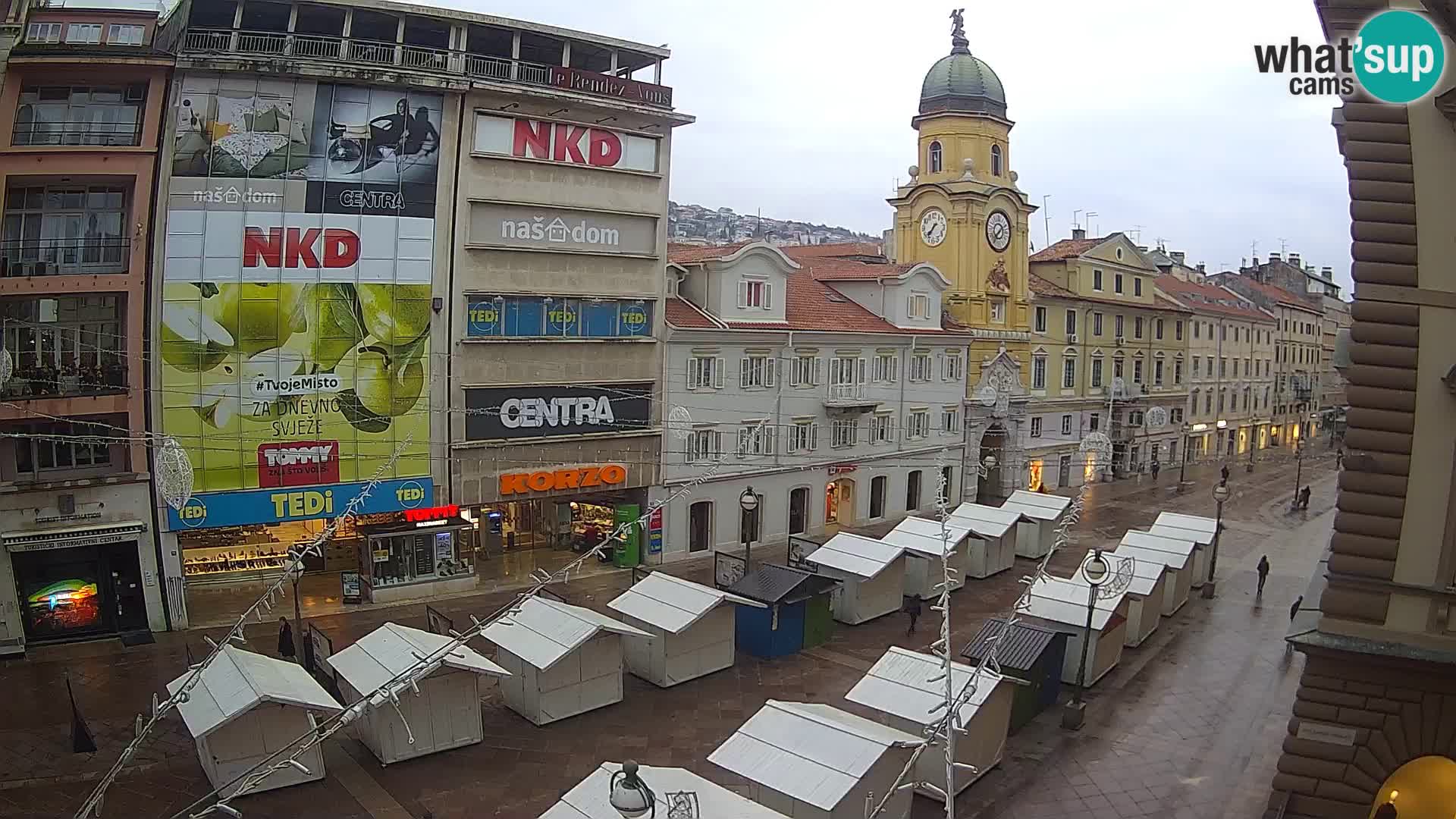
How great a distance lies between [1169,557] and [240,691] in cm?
2443

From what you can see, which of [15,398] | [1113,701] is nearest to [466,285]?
[15,398]

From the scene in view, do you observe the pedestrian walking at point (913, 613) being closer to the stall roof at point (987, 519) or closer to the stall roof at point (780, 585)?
the stall roof at point (780, 585)

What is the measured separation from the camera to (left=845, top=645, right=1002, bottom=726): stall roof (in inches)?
682

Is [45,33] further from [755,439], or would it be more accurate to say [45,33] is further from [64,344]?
[755,439]

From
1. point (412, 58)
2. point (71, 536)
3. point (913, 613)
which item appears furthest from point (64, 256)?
point (913, 613)

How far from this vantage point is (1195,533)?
31250mm

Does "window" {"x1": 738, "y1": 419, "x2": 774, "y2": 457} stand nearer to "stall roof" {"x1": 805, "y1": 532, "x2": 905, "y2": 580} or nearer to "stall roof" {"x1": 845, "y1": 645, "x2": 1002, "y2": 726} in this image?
"stall roof" {"x1": 805, "y1": 532, "x2": 905, "y2": 580}

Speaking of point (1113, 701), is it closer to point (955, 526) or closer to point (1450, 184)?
point (955, 526)

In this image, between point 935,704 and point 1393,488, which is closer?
point 1393,488

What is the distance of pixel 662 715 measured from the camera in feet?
69.7

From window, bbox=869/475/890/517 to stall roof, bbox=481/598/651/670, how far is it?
22610mm

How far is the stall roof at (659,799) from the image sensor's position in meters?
12.8

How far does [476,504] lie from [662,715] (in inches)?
495

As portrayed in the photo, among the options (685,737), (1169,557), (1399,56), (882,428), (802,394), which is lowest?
(685,737)
